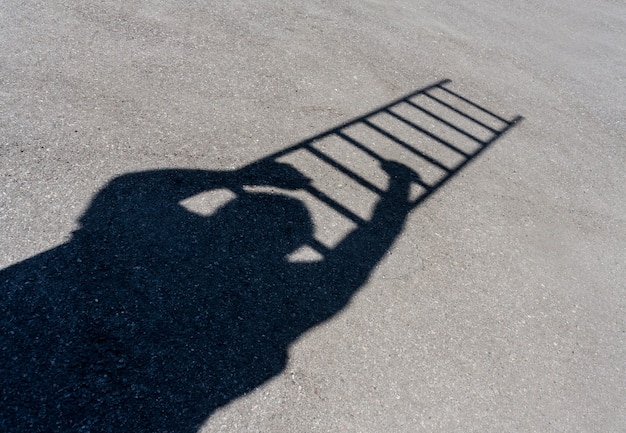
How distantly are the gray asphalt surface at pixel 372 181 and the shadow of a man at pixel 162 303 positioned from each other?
0.07 m

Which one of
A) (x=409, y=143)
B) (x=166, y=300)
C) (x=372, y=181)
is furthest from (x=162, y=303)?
(x=409, y=143)

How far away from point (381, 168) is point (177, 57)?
296 cm

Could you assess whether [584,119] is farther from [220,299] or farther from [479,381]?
[220,299]

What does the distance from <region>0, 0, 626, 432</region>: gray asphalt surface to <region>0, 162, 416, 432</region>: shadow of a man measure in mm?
66

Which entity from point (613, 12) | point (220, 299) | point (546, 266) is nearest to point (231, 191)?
point (220, 299)

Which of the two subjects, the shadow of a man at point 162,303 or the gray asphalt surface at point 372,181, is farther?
the gray asphalt surface at point 372,181

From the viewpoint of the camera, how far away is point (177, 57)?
6172mm

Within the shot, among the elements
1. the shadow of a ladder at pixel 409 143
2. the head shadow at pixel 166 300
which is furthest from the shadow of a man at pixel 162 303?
the shadow of a ladder at pixel 409 143

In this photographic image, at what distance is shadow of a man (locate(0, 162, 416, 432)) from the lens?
301cm

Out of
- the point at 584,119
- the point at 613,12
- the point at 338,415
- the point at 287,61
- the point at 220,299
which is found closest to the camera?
the point at 338,415

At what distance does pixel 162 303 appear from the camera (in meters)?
3.59

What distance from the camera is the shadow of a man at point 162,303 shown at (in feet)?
9.89

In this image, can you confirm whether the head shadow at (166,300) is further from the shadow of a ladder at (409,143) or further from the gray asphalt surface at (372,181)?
the shadow of a ladder at (409,143)

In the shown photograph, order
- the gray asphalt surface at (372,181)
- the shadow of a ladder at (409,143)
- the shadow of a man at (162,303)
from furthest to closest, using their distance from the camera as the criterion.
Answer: the shadow of a ladder at (409,143)
the gray asphalt surface at (372,181)
the shadow of a man at (162,303)
